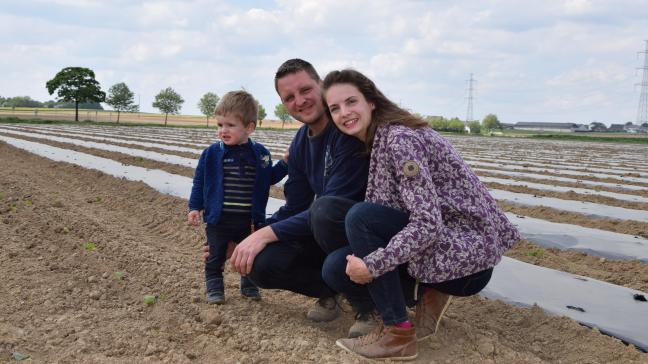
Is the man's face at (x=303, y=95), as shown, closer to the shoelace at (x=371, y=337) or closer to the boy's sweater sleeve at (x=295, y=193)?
the boy's sweater sleeve at (x=295, y=193)

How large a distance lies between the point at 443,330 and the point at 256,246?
3.41 ft

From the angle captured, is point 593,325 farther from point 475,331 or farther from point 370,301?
point 370,301

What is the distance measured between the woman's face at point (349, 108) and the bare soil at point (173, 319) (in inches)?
40.5

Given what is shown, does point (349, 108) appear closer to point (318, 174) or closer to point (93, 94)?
point (318, 174)

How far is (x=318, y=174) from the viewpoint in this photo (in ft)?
9.59

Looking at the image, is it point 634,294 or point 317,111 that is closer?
point 317,111

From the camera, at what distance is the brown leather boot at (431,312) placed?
2695 mm

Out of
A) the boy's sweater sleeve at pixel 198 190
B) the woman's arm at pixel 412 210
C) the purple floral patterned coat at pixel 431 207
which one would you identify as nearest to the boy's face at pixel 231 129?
the boy's sweater sleeve at pixel 198 190

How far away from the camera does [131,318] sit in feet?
9.66

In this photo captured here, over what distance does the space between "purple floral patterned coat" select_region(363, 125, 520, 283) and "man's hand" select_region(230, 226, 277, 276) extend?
64 cm

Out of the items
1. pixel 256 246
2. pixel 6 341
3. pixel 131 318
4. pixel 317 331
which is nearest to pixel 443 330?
pixel 317 331

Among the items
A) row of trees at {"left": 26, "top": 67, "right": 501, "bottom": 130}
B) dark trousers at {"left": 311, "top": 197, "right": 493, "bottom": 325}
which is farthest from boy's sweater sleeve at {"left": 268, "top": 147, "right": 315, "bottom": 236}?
row of trees at {"left": 26, "top": 67, "right": 501, "bottom": 130}

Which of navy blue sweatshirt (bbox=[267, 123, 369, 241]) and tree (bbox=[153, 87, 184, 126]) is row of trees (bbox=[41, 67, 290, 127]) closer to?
tree (bbox=[153, 87, 184, 126])

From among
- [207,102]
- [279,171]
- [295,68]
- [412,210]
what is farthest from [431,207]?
[207,102]
